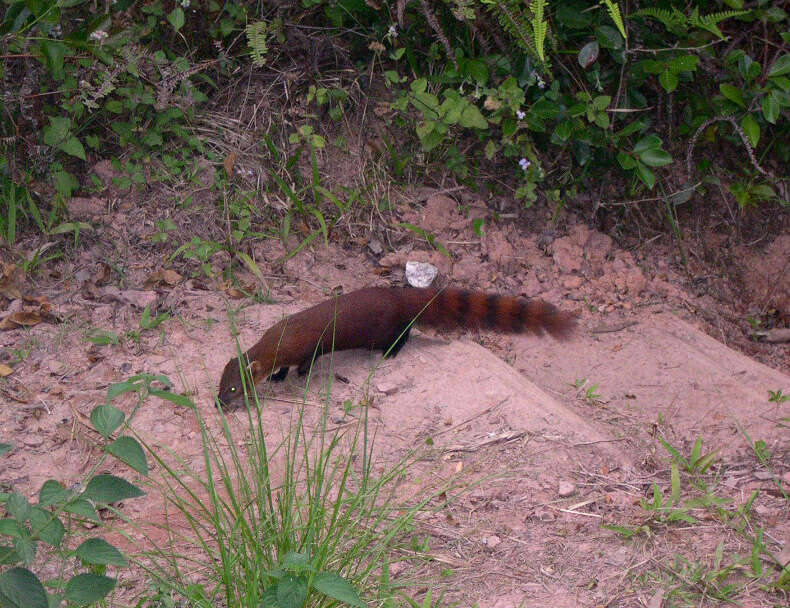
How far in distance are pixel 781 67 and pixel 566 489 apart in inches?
118

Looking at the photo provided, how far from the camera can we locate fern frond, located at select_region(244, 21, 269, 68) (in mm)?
5066

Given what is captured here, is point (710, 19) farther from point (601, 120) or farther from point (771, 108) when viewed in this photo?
point (601, 120)

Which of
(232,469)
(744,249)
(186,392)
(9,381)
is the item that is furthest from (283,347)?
(744,249)

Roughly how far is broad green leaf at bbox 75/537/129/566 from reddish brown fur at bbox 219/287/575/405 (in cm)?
203

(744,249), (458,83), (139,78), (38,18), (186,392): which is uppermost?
(38,18)

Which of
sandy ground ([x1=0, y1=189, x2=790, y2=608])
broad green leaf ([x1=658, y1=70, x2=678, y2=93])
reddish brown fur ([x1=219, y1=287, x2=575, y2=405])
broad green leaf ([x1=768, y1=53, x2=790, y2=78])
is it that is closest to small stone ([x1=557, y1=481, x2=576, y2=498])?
sandy ground ([x1=0, y1=189, x2=790, y2=608])

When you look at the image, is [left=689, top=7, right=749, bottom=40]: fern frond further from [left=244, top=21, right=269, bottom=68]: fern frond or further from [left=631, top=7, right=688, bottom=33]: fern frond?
[left=244, top=21, right=269, bottom=68]: fern frond

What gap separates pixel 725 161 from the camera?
5504mm

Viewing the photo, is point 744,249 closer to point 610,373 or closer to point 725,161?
point 725,161

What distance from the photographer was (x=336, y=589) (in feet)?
6.77

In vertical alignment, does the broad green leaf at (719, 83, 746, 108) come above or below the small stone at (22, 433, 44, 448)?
above

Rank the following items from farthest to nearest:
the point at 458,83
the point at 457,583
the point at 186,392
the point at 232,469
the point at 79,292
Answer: the point at 458,83
the point at 79,292
the point at 186,392
the point at 232,469
the point at 457,583

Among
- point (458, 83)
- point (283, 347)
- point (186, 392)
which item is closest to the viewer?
point (186, 392)

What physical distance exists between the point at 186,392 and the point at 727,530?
97.3 inches
